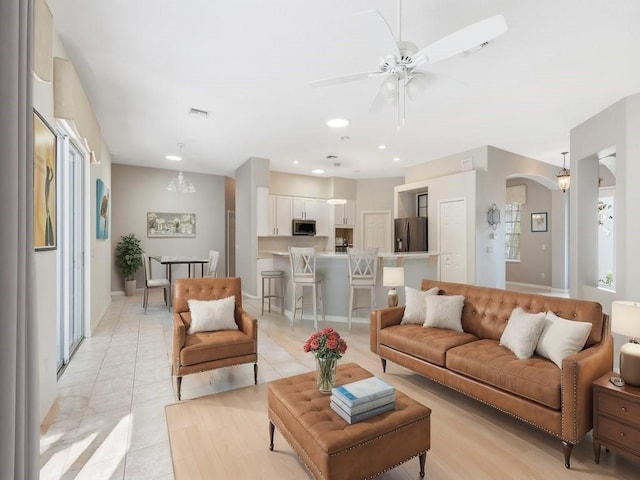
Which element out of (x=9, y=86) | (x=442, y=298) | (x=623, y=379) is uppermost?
(x=9, y=86)

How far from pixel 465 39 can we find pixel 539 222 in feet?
26.5

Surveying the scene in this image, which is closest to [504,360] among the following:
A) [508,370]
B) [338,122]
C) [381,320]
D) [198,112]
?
[508,370]

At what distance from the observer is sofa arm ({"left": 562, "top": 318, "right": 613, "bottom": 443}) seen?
76.9 inches

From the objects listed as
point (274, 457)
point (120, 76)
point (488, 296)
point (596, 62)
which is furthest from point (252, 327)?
point (596, 62)

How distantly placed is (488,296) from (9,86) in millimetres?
3410

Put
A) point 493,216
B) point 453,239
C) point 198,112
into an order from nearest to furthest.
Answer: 1. point 198,112
2. point 493,216
3. point 453,239

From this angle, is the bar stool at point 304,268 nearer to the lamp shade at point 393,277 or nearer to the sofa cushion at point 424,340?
the lamp shade at point 393,277

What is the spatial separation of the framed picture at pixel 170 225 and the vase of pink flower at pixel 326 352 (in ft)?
23.4

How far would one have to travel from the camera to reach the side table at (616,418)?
1.86m

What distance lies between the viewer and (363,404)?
5.78 ft

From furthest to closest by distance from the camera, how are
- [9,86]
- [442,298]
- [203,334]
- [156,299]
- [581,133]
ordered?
[156,299] → [581,133] → [442,298] → [203,334] → [9,86]

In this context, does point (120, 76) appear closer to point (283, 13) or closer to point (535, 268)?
point (283, 13)

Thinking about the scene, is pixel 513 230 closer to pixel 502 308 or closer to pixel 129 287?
pixel 502 308

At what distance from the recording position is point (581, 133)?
4.71 meters
